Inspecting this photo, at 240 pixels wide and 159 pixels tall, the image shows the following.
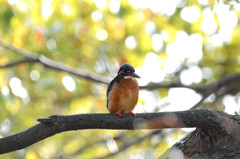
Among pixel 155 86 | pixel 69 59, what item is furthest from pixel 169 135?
pixel 69 59

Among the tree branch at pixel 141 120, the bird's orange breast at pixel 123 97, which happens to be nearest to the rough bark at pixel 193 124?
the tree branch at pixel 141 120

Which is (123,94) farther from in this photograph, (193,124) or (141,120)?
(193,124)

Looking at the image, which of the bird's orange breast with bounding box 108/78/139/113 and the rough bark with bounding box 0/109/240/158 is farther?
the bird's orange breast with bounding box 108/78/139/113

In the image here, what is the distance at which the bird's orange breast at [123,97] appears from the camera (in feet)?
14.3

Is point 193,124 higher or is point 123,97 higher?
point 123,97

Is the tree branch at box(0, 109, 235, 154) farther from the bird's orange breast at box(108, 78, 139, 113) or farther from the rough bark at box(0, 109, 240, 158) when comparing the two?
the bird's orange breast at box(108, 78, 139, 113)

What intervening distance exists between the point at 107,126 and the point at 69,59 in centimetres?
509

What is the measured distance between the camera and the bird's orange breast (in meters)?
4.35

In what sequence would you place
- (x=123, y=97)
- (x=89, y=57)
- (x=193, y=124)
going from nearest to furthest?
(x=193, y=124) < (x=123, y=97) < (x=89, y=57)

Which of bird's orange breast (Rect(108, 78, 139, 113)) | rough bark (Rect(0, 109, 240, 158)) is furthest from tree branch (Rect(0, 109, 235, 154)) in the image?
bird's orange breast (Rect(108, 78, 139, 113))

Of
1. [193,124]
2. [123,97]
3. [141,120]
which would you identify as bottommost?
[193,124]

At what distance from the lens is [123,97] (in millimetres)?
4379

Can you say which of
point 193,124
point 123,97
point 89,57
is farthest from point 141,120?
point 89,57

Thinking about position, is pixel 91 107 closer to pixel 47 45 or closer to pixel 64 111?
pixel 64 111
